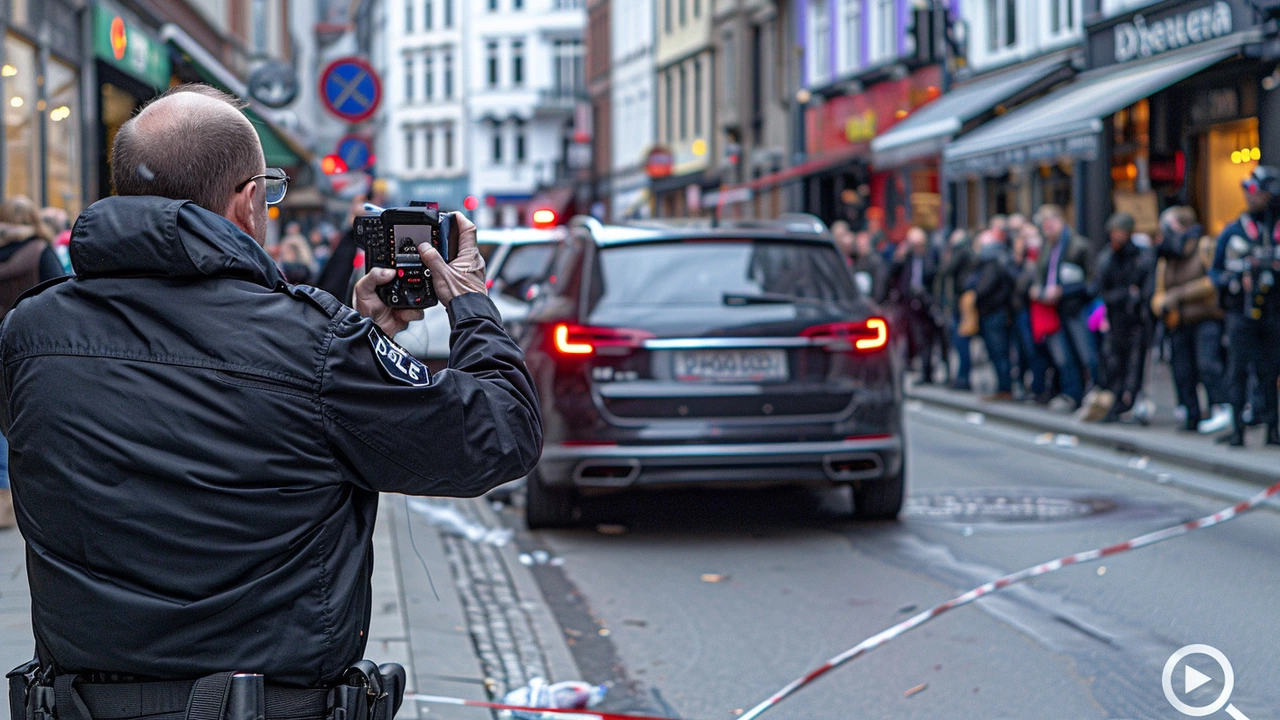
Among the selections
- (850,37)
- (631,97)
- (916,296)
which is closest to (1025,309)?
(916,296)

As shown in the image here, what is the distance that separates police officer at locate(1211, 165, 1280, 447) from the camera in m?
11.5

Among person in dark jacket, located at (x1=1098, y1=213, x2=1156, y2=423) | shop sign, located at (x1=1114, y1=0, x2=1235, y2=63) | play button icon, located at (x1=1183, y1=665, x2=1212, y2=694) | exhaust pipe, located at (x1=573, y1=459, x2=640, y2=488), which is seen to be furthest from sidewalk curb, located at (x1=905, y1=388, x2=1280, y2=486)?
shop sign, located at (x1=1114, y1=0, x2=1235, y2=63)

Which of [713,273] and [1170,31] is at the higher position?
[1170,31]

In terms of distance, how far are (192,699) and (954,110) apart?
2512 cm

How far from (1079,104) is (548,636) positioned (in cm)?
1640

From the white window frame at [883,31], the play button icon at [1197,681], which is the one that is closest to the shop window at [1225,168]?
the white window frame at [883,31]

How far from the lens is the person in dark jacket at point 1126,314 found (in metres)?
13.7

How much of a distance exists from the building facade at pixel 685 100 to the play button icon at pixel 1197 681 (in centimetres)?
3862

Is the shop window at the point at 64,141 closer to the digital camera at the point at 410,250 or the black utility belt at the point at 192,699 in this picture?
the digital camera at the point at 410,250

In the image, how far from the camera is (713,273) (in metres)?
8.47

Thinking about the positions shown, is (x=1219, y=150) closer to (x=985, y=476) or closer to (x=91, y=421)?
(x=985, y=476)

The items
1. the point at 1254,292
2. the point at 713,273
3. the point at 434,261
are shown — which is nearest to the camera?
the point at 434,261

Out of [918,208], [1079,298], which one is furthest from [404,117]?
[1079,298]

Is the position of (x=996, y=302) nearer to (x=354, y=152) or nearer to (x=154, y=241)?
(x=354, y=152)
